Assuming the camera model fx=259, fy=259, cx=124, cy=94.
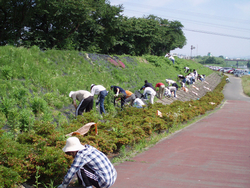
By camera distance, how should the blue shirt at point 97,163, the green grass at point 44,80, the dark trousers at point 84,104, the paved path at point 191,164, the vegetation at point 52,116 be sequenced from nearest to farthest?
the blue shirt at point 97,163 → the vegetation at point 52,116 → the paved path at point 191,164 → the green grass at point 44,80 → the dark trousers at point 84,104

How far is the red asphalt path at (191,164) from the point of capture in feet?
17.2

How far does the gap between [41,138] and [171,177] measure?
3.00m

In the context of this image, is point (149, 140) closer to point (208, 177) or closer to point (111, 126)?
point (111, 126)

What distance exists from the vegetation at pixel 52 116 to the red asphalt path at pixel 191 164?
2.68ft

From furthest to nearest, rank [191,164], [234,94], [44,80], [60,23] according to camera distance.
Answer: [234,94] → [60,23] → [44,80] → [191,164]

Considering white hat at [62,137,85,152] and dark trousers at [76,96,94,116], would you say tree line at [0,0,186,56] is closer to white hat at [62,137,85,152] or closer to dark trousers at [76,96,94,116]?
dark trousers at [76,96,94,116]

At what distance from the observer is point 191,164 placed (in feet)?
21.1

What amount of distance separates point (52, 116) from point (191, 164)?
5.39 metres

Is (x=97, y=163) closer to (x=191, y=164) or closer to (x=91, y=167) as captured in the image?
(x=91, y=167)

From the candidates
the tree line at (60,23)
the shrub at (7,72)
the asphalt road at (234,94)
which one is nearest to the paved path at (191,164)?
the shrub at (7,72)

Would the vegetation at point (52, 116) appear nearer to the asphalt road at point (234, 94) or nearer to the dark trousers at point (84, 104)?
the dark trousers at point (84, 104)

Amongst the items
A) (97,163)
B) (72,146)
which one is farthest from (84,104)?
(97,163)

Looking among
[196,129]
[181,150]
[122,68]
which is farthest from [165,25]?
[181,150]

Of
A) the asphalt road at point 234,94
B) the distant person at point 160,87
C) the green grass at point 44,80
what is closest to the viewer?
the green grass at point 44,80
